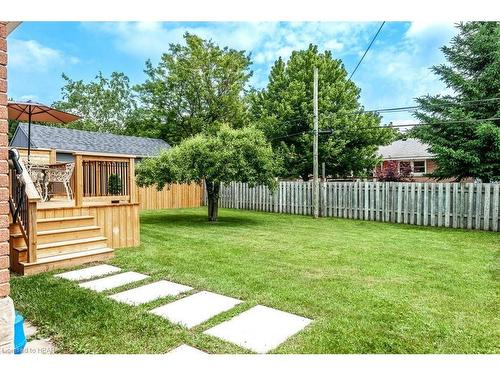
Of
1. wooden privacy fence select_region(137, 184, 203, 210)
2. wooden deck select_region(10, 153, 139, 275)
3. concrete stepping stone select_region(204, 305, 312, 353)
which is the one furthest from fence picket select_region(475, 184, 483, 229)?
wooden privacy fence select_region(137, 184, 203, 210)

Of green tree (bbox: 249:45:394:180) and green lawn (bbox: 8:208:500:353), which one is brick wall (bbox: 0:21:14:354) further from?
green tree (bbox: 249:45:394:180)

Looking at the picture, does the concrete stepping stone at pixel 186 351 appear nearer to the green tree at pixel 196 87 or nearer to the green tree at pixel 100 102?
the green tree at pixel 196 87

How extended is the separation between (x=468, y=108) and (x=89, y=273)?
11935mm

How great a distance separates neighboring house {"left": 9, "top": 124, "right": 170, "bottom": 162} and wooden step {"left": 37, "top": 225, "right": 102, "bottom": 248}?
7.74 metres

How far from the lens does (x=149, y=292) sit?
3.52 meters

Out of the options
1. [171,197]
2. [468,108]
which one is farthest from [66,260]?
[468,108]

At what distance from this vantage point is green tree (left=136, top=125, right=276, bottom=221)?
8281 millimetres

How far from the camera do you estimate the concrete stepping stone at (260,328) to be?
2.43 m

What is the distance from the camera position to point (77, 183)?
5.42 meters

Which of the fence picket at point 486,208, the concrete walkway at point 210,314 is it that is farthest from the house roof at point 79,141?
the fence picket at point 486,208

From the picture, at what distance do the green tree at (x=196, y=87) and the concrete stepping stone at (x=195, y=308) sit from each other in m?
18.9

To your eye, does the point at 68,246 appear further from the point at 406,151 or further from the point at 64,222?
the point at 406,151
